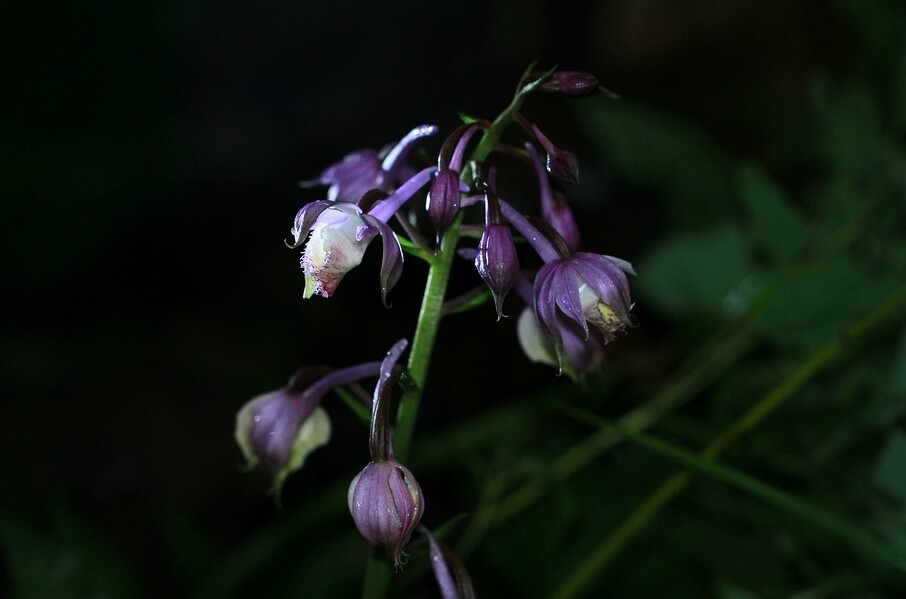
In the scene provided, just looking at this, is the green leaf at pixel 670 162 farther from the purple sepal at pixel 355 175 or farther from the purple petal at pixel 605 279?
the purple petal at pixel 605 279

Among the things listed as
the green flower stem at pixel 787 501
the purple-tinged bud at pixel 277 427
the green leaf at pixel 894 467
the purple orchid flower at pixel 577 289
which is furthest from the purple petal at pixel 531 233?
the green leaf at pixel 894 467

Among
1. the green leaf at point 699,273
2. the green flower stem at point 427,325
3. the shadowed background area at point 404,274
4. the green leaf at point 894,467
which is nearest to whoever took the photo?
the green flower stem at point 427,325

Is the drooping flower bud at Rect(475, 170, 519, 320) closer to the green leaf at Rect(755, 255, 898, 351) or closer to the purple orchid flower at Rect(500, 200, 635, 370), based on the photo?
the purple orchid flower at Rect(500, 200, 635, 370)

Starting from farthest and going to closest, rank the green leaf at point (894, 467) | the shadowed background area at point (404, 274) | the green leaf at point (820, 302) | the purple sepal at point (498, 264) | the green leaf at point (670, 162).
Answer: the green leaf at point (670, 162), the green leaf at point (820, 302), the shadowed background area at point (404, 274), the green leaf at point (894, 467), the purple sepal at point (498, 264)

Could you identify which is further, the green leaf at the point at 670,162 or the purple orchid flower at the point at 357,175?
the green leaf at the point at 670,162

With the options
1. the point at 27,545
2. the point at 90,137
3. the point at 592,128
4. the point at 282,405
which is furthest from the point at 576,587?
the point at 90,137

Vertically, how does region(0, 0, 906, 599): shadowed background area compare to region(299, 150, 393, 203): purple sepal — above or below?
below

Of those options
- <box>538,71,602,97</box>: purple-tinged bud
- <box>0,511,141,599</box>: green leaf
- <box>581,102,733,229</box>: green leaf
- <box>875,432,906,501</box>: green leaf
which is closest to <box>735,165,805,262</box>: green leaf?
<box>581,102,733,229</box>: green leaf
